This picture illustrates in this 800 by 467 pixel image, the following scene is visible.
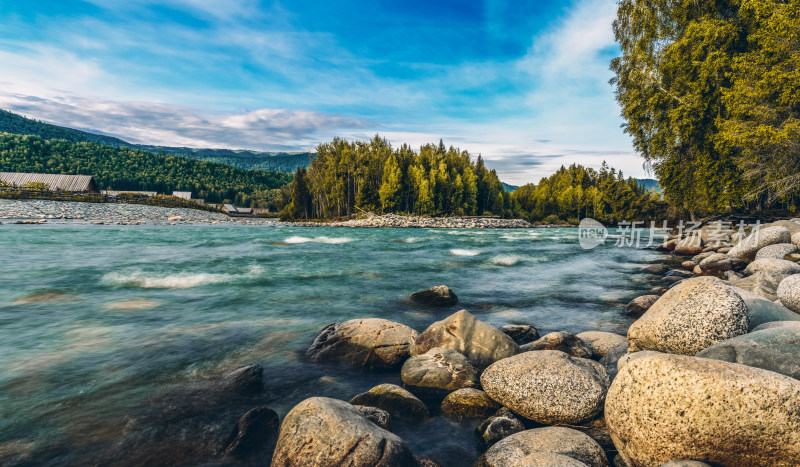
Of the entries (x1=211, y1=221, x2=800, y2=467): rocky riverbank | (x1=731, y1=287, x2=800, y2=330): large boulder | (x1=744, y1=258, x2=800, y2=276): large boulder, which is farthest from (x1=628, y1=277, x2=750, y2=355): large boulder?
(x1=744, y1=258, x2=800, y2=276): large boulder

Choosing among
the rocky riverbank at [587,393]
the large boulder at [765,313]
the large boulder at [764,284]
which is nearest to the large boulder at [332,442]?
the rocky riverbank at [587,393]

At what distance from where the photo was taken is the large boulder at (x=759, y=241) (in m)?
14.2

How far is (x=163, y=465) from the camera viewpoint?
158 inches

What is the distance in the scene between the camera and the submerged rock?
4.20m

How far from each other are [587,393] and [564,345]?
181 centimetres

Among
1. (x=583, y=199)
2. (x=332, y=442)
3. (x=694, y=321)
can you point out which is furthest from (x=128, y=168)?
(x=694, y=321)

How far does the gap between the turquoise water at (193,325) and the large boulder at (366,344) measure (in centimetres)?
32

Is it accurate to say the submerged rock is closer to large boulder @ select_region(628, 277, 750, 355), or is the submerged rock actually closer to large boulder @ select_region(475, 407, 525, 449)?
large boulder @ select_region(475, 407, 525, 449)

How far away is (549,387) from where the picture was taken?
4.78 m

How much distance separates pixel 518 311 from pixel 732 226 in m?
22.9

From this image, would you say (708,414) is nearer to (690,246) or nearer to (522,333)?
(522,333)

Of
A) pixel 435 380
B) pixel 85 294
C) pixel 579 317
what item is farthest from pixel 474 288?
pixel 85 294

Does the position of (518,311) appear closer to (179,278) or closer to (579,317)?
(579,317)

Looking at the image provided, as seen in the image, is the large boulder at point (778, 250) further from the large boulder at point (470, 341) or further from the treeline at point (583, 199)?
the treeline at point (583, 199)
